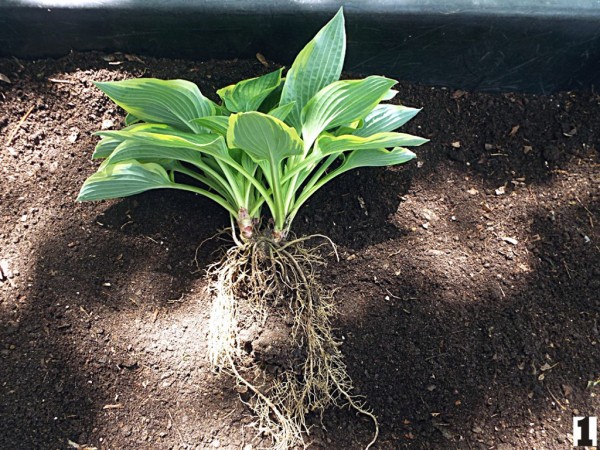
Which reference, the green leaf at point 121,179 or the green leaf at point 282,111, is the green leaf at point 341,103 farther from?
the green leaf at point 121,179

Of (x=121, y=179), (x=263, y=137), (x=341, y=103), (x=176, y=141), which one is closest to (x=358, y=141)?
(x=341, y=103)

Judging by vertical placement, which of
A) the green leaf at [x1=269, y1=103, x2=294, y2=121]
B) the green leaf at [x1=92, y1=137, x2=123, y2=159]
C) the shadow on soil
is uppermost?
the green leaf at [x1=269, y1=103, x2=294, y2=121]

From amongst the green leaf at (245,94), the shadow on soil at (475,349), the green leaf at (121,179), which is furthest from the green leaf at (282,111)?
the shadow on soil at (475,349)

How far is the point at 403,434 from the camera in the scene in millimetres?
1039

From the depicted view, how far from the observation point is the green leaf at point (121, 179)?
3.32 feet

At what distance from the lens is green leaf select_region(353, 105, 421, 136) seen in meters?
1.12

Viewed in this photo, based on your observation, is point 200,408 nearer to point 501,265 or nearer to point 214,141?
point 214,141

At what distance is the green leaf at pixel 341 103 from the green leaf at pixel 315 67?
0.05 m

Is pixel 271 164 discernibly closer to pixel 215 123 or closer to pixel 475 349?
pixel 215 123

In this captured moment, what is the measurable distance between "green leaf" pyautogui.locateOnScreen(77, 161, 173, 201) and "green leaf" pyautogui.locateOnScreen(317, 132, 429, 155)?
0.33m

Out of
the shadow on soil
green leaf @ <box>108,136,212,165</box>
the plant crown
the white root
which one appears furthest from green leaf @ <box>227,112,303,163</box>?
the shadow on soil

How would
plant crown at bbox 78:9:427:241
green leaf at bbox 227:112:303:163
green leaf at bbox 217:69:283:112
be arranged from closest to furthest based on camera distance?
green leaf at bbox 227:112:303:163
plant crown at bbox 78:9:427:241
green leaf at bbox 217:69:283:112

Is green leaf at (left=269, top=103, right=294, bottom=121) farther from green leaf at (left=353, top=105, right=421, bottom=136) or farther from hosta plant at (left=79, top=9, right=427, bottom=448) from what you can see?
green leaf at (left=353, top=105, right=421, bottom=136)

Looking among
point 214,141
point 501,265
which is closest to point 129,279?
A: point 214,141
